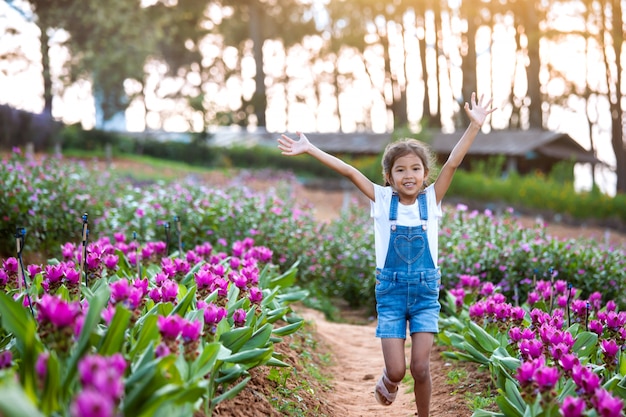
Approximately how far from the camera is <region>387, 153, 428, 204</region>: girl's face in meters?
4.09

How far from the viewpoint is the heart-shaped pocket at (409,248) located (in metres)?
4.04

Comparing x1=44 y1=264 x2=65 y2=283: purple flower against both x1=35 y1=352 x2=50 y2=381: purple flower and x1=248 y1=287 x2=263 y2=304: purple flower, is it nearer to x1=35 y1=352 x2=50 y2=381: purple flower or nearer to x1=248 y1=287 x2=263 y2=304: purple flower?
x1=248 y1=287 x2=263 y2=304: purple flower

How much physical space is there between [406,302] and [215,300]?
109cm

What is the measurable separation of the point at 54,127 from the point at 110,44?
15.0ft

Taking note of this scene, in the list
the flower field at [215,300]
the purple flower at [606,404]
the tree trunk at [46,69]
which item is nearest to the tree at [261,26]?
the tree trunk at [46,69]

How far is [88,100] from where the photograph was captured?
4084cm

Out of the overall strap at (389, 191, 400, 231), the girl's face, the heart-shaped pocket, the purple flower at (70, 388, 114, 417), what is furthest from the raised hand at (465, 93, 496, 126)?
the purple flower at (70, 388, 114, 417)

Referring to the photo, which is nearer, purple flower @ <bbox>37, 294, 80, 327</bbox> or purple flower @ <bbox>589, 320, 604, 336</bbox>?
purple flower @ <bbox>37, 294, 80, 327</bbox>

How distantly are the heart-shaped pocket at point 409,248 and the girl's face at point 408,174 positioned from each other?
0.27 meters

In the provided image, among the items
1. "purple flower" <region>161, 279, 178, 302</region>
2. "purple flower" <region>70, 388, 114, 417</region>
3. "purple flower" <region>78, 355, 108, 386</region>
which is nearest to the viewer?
"purple flower" <region>70, 388, 114, 417</region>

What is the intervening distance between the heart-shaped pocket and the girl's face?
272 millimetres

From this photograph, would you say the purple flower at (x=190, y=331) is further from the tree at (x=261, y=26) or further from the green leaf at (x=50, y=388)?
the tree at (x=261, y=26)

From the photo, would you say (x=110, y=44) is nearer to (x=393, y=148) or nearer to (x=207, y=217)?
(x=207, y=217)

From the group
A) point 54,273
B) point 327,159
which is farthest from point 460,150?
point 54,273
